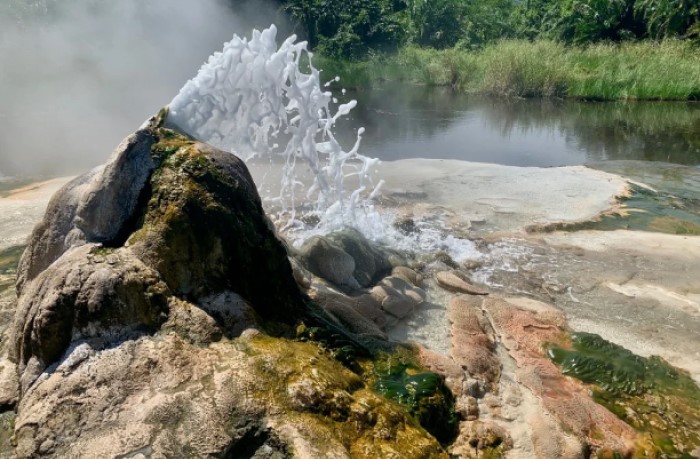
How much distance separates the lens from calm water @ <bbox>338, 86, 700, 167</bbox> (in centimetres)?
1126

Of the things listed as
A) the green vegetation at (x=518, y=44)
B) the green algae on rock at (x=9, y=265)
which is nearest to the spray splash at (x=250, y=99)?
the green algae on rock at (x=9, y=265)

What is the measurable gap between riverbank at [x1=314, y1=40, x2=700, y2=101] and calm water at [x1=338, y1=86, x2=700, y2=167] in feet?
1.98

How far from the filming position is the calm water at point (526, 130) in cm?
1126

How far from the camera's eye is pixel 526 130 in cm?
1389

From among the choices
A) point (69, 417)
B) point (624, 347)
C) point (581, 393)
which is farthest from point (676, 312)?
point (69, 417)

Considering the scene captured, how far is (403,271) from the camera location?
193 inches

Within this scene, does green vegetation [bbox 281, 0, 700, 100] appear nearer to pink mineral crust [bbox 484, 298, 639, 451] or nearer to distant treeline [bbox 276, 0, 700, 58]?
distant treeline [bbox 276, 0, 700, 58]

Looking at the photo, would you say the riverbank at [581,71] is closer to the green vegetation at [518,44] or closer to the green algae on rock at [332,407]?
the green vegetation at [518,44]

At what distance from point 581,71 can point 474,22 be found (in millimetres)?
13471

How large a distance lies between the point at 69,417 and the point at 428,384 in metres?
1.75

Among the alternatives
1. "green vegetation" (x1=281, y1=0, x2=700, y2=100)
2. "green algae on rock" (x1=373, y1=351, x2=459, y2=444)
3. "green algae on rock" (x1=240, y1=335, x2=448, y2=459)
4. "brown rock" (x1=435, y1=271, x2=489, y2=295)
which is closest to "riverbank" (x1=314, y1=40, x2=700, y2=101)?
"green vegetation" (x1=281, y1=0, x2=700, y2=100)

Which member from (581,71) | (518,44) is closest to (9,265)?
(581,71)

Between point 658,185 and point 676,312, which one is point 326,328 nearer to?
point 676,312

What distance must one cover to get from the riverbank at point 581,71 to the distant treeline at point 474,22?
96.0 inches
